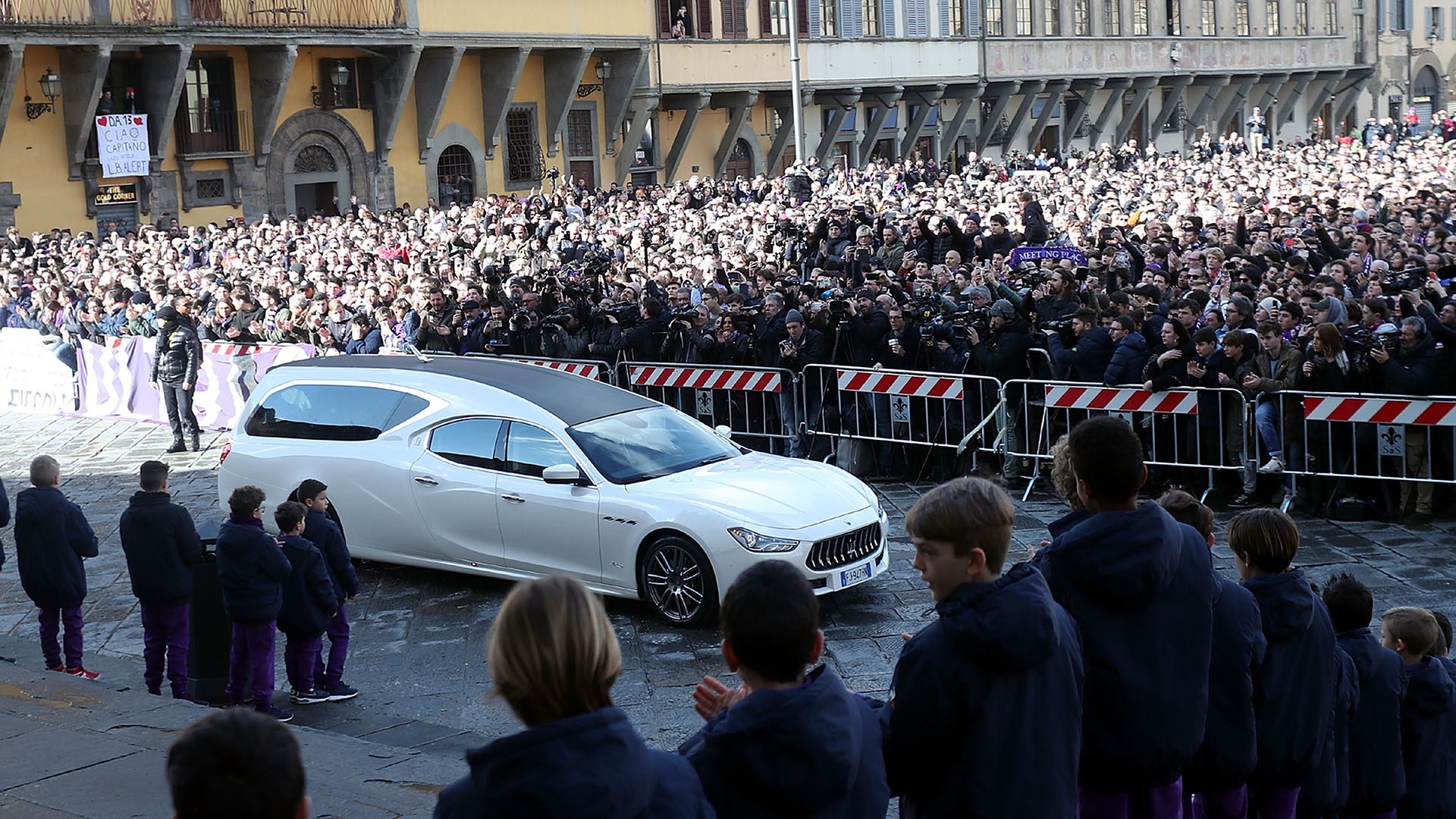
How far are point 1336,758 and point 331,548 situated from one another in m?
5.05

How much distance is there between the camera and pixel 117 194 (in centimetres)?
3052

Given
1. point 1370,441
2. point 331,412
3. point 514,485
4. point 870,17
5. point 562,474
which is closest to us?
point 562,474

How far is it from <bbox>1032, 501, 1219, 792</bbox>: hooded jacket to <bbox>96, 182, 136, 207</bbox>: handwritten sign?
29623 mm

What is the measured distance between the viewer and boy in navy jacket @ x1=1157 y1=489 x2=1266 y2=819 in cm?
427

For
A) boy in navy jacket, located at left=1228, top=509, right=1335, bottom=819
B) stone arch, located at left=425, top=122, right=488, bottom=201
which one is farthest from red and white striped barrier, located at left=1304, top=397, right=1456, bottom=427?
stone arch, located at left=425, top=122, right=488, bottom=201

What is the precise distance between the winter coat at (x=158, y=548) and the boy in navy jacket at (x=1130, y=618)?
5.53 m

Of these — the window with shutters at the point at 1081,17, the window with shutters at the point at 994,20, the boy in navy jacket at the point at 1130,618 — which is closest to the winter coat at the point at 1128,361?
the boy in navy jacket at the point at 1130,618

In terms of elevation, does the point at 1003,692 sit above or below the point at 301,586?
above

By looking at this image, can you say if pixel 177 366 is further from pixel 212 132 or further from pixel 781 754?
pixel 212 132

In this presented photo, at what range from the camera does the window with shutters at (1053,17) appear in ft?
165

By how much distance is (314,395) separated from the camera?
10.6 meters

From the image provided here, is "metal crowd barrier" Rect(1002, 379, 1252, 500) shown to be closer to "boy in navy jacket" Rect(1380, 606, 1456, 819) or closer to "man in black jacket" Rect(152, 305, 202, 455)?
"boy in navy jacket" Rect(1380, 606, 1456, 819)

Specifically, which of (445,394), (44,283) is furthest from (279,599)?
(44,283)

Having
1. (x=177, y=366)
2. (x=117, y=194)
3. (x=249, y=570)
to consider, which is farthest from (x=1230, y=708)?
(x=117, y=194)
